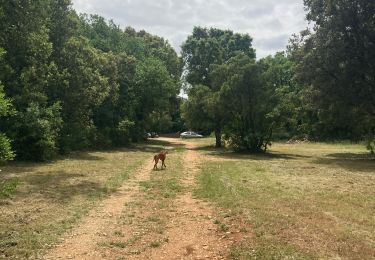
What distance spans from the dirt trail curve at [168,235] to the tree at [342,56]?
1907 cm

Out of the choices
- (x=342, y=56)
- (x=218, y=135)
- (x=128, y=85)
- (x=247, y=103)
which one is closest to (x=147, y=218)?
(x=342, y=56)

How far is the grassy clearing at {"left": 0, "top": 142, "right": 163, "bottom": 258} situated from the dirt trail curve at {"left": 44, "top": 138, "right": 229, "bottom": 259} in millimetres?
361

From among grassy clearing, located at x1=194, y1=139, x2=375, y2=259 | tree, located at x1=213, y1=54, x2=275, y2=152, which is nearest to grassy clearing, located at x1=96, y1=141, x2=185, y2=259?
grassy clearing, located at x1=194, y1=139, x2=375, y2=259

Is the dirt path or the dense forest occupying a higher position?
the dense forest

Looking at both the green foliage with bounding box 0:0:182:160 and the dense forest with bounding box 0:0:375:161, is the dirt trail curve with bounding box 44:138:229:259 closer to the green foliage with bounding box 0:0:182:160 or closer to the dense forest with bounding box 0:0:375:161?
the green foliage with bounding box 0:0:182:160

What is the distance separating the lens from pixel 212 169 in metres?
22.2

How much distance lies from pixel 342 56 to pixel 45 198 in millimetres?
22219

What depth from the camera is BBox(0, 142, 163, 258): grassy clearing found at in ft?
28.2

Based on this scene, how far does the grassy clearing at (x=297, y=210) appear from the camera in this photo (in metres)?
8.20

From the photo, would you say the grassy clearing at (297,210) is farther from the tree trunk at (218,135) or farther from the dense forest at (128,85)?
the tree trunk at (218,135)

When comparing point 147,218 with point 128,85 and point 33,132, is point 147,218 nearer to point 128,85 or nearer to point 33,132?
point 33,132

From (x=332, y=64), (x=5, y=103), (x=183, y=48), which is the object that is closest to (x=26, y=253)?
(x=5, y=103)

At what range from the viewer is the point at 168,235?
9.46 m

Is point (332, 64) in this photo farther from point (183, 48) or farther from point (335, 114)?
point (183, 48)
